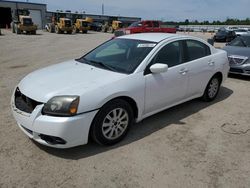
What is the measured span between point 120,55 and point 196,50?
162 centimetres

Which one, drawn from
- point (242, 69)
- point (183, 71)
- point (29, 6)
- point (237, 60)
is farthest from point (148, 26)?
point (29, 6)

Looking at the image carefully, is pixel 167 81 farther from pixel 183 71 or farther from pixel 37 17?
pixel 37 17

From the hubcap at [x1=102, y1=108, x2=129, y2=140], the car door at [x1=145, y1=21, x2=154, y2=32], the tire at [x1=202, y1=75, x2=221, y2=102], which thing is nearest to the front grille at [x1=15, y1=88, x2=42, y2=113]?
the hubcap at [x1=102, y1=108, x2=129, y2=140]

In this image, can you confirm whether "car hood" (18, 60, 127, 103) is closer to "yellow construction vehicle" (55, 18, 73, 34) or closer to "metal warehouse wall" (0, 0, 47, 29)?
"yellow construction vehicle" (55, 18, 73, 34)

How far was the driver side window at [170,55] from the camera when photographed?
4.10 metres

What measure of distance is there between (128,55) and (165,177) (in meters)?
2.03

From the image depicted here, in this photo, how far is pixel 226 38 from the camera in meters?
25.2

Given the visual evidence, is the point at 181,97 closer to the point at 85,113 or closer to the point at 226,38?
the point at 85,113

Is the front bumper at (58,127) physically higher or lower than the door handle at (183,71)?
lower

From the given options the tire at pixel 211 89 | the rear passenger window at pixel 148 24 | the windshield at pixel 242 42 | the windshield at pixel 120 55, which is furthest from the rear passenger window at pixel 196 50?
the rear passenger window at pixel 148 24

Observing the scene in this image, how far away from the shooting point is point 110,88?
3.34 metres

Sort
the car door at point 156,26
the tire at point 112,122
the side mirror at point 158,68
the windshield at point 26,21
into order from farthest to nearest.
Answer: the windshield at point 26,21
the car door at point 156,26
the side mirror at point 158,68
the tire at point 112,122

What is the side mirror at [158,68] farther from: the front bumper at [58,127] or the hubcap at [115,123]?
the front bumper at [58,127]

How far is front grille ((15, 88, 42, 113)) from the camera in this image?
10.7ft
